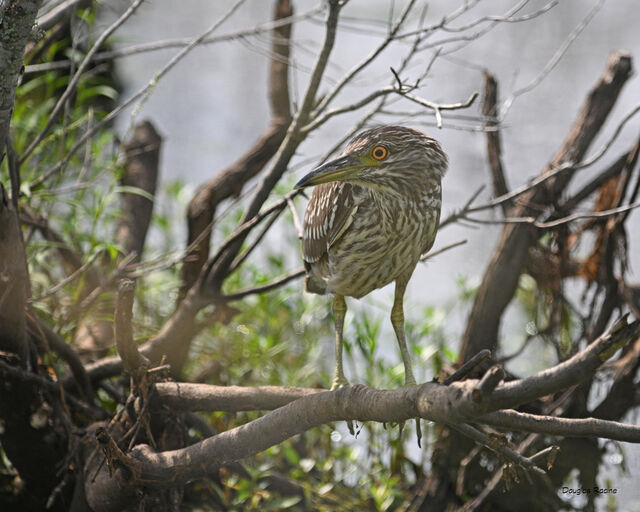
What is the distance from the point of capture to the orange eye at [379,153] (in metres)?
2.18

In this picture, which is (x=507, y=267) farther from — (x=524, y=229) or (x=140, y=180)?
(x=140, y=180)

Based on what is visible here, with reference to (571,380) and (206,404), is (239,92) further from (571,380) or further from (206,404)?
(571,380)

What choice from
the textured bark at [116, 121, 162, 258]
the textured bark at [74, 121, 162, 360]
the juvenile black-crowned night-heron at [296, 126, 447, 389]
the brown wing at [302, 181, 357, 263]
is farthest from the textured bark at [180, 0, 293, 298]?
the juvenile black-crowned night-heron at [296, 126, 447, 389]

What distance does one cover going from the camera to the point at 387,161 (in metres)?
2.20

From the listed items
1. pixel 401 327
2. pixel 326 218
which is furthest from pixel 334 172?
pixel 401 327

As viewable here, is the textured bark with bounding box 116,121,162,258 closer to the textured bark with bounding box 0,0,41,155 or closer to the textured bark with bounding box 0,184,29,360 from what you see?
the textured bark with bounding box 0,184,29,360

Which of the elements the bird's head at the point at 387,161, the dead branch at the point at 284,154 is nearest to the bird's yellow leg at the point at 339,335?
the dead branch at the point at 284,154

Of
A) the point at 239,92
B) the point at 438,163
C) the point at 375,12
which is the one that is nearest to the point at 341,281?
the point at 438,163

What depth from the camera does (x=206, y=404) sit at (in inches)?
92.1

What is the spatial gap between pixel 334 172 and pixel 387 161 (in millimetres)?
177

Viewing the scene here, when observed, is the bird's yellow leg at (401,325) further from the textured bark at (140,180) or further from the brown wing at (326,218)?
the textured bark at (140,180)

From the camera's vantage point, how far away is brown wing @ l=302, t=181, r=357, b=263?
2357 millimetres

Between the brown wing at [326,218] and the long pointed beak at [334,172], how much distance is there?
7.8 inches

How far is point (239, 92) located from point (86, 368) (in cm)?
486
